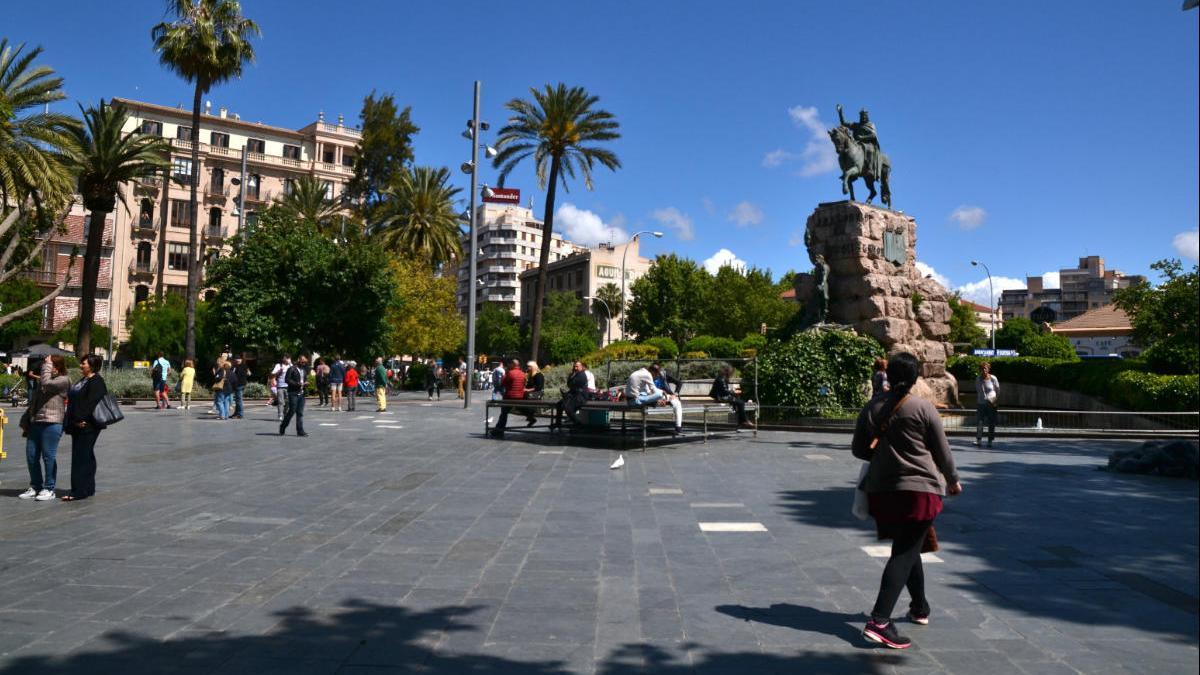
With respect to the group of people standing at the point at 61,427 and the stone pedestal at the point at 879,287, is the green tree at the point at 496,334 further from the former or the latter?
the group of people standing at the point at 61,427

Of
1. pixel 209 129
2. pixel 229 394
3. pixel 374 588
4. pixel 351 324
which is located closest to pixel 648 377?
Answer: pixel 374 588

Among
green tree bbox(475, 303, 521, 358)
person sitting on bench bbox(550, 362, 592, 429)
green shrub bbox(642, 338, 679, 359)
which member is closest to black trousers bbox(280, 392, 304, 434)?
person sitting on bench bbox(550, 362, 592, 429)

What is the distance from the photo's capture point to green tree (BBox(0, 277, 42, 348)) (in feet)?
165

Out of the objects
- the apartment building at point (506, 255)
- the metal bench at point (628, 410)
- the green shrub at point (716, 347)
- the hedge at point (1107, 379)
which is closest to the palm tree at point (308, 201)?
the green shrub at point (716, 347)

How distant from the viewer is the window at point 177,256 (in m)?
62.2

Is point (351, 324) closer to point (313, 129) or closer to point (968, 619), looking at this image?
point (968, 619)

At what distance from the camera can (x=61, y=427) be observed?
880 centimetres

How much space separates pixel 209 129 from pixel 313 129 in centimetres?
816

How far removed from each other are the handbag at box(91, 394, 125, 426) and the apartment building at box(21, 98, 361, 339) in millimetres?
51661

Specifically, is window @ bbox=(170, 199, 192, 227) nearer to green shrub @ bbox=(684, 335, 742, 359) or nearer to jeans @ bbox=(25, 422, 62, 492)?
green shrub @ bbox=(684, 335, 742, 359)

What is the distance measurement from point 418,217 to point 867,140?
30.2m

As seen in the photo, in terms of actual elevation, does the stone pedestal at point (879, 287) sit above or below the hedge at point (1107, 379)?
above

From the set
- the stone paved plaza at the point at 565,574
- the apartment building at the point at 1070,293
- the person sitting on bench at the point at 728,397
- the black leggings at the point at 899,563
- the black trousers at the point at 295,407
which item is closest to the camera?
the stone paved plaza at the point at 565,574

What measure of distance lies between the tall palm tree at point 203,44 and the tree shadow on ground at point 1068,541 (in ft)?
97.3
